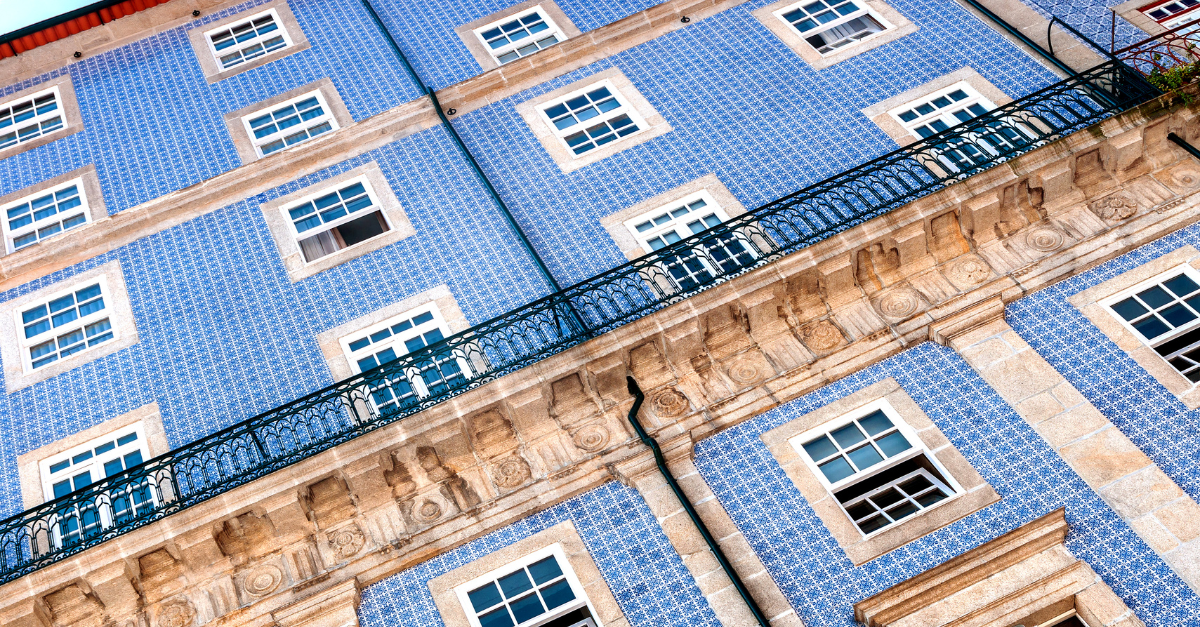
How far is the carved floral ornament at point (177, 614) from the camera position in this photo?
1075 cm

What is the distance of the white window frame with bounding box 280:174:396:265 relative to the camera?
546 inches

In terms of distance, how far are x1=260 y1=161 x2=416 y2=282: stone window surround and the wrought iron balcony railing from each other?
2.01 metres

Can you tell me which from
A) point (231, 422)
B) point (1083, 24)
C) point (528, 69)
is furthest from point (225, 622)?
point (1083, 24)

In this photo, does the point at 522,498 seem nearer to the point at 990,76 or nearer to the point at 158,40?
the point at 990,76

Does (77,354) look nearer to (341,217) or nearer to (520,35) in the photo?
(341,217)

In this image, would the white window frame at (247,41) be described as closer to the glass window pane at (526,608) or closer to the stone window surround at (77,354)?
the stone window surround at (77,354)

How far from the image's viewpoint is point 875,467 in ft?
35.4

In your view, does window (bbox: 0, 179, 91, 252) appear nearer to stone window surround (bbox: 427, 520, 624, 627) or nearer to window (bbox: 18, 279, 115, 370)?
window (bbox: 18, 279, 115, 370)

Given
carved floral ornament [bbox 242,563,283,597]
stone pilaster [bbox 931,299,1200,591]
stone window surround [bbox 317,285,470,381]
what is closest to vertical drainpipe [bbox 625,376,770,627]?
stone window surround [bbox 317,285,470,381]

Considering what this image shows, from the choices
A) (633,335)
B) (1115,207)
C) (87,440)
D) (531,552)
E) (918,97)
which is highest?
(87,440)

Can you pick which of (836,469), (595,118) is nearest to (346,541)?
(836,469)

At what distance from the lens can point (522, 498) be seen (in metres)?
11.2

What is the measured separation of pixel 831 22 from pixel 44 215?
979 centimetres

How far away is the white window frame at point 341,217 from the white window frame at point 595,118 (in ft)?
7.26
